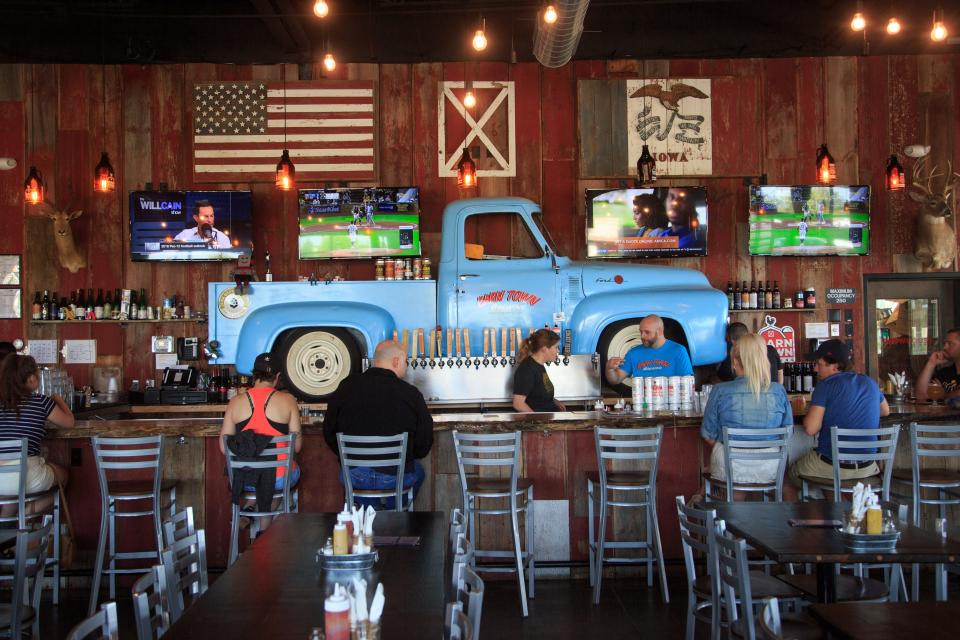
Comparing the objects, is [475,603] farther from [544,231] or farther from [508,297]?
[544,231]

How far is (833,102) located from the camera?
9.05 meters

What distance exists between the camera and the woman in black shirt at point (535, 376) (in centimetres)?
596

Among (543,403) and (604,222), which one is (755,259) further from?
(543,403)

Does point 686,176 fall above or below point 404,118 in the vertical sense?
below

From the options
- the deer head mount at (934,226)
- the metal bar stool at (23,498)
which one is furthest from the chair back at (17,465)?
the deer head mount at (934,226)

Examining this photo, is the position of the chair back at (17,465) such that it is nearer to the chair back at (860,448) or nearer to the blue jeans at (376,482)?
the blue jeans at (376,482)

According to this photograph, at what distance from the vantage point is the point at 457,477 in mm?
5352

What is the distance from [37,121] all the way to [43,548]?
688cm

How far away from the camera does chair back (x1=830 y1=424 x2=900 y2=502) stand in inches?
188

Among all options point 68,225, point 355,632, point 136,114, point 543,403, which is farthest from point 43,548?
point 136,114

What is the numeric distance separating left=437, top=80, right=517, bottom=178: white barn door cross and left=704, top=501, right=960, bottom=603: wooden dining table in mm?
5678

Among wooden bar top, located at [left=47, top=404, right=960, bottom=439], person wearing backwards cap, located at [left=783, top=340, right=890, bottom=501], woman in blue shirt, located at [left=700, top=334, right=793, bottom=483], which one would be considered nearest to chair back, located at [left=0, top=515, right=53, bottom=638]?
wooden bar top, located at [left=47, top=404, right=960, bottom=439]

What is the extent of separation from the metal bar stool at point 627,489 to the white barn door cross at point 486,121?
4.35 meters

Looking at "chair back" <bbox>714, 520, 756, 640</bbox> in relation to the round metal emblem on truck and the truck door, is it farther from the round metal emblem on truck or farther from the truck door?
the round metal emblem on truck
